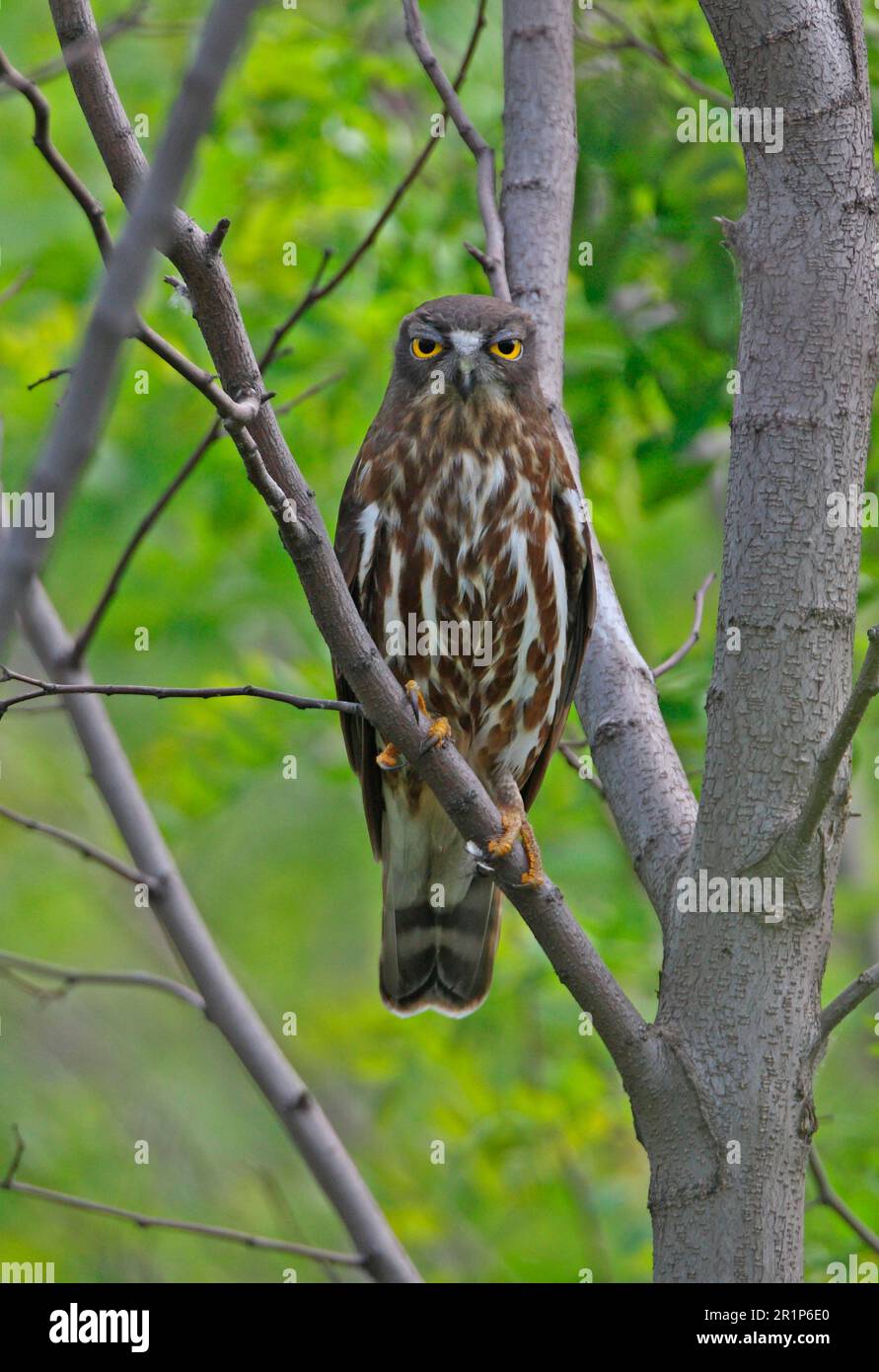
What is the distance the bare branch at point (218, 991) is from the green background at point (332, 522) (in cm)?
27

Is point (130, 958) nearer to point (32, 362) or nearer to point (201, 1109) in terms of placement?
point (201, 1109)

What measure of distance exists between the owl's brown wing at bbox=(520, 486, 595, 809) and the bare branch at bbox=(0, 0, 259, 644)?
110 inches

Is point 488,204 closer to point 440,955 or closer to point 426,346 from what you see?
point 426,346

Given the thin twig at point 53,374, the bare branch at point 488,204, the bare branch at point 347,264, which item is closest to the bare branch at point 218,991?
the bare branch at point 347,264

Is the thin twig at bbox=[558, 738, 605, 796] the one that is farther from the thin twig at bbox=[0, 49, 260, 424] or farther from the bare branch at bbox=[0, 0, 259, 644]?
the bare branch at bbox=[0, 0, 259, 644]

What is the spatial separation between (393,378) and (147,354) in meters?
1.69

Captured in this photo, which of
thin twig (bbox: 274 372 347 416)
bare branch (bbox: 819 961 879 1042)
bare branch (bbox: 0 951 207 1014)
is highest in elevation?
thin twig (bbox: 274 372 347 416)

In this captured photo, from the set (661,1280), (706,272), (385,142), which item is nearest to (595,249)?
(706,272)

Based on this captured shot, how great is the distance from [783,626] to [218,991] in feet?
6.29

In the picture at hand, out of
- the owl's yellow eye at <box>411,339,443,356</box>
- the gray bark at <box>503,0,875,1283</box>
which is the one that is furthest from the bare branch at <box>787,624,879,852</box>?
the owl's yellow eye at <box>411,339,443,356</box>

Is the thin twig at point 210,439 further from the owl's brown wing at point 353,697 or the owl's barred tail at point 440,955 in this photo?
the owl's barred tail at point 440,955

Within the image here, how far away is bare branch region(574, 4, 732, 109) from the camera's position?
4441 mm

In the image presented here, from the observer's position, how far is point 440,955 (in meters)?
4.68

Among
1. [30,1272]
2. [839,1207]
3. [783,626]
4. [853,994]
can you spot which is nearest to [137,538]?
[783,626]
